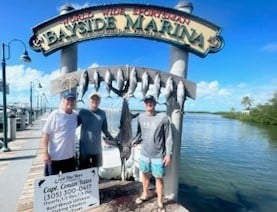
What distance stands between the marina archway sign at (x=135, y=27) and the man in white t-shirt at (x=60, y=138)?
4.87ft

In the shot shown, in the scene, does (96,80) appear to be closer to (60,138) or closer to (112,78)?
(112,78)

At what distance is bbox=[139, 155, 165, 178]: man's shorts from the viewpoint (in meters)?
3.44

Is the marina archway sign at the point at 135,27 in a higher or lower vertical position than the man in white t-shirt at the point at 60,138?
higher

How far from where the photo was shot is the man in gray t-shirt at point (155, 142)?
3.44 meters

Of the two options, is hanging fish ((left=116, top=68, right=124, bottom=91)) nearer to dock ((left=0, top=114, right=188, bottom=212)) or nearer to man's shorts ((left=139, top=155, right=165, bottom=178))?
man's shorts ((left=139, top=155, right=165, bottom=178))

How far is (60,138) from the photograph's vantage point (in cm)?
325

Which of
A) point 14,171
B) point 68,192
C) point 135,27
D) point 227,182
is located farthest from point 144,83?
point 227,182

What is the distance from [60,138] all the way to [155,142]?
1215 mm

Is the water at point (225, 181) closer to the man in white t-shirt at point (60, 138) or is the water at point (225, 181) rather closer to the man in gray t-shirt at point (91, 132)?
the man in gray t-shirt at point (91, 132)

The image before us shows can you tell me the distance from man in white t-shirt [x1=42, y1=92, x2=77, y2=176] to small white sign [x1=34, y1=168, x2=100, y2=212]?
6.7 inches

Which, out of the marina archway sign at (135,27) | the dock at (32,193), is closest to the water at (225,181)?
the dock at (32,193)

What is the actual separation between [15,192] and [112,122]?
3.29m

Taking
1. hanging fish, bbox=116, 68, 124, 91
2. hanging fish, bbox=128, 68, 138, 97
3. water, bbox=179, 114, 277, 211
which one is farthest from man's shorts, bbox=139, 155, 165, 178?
water, bbox=179, 114, 277, 211

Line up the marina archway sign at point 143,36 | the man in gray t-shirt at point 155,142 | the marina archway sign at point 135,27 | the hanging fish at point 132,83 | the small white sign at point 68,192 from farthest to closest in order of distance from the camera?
the marina archway sign at point 135,27 → the marina archway sign at point 143,36 → the hanging fish at point 132,83 → the man in gray t-shirt at point 155,142 → the small white sign at point 68,192
